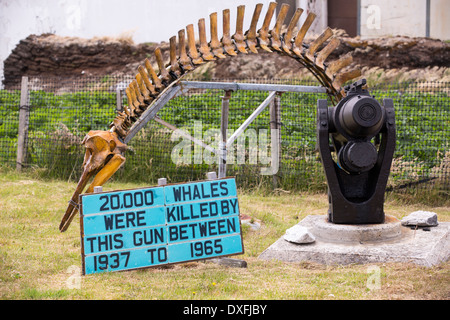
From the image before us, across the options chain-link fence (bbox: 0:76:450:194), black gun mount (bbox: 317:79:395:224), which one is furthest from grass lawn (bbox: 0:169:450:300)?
chain-link fence (bbox: 0:76:450:194)

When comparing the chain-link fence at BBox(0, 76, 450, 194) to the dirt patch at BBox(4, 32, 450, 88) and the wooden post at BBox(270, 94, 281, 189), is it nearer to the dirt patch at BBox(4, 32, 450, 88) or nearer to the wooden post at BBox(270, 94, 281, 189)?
the wooden post at BBox(270, 94, 281, 189)

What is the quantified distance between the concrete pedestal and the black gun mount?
0.16 metres

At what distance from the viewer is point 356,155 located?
532cm

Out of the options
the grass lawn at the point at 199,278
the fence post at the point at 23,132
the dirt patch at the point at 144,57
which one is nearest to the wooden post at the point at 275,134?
the grass lawn at the point at 199,278

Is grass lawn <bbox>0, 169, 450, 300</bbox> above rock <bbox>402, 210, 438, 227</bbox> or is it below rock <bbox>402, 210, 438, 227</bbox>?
below

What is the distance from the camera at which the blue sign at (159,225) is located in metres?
4.76

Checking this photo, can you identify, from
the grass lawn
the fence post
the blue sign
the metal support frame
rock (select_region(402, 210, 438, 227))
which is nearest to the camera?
the grass lawn

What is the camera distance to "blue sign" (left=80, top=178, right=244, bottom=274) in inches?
187

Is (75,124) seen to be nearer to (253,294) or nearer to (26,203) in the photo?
(26,203)

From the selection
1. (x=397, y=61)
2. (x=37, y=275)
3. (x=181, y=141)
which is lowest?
(x=37, y=275)

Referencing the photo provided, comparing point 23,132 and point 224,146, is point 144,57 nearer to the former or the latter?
point 23,132

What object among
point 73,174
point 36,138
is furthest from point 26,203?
point 36,138

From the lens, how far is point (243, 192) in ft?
29.6

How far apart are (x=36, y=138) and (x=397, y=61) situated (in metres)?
14.2
